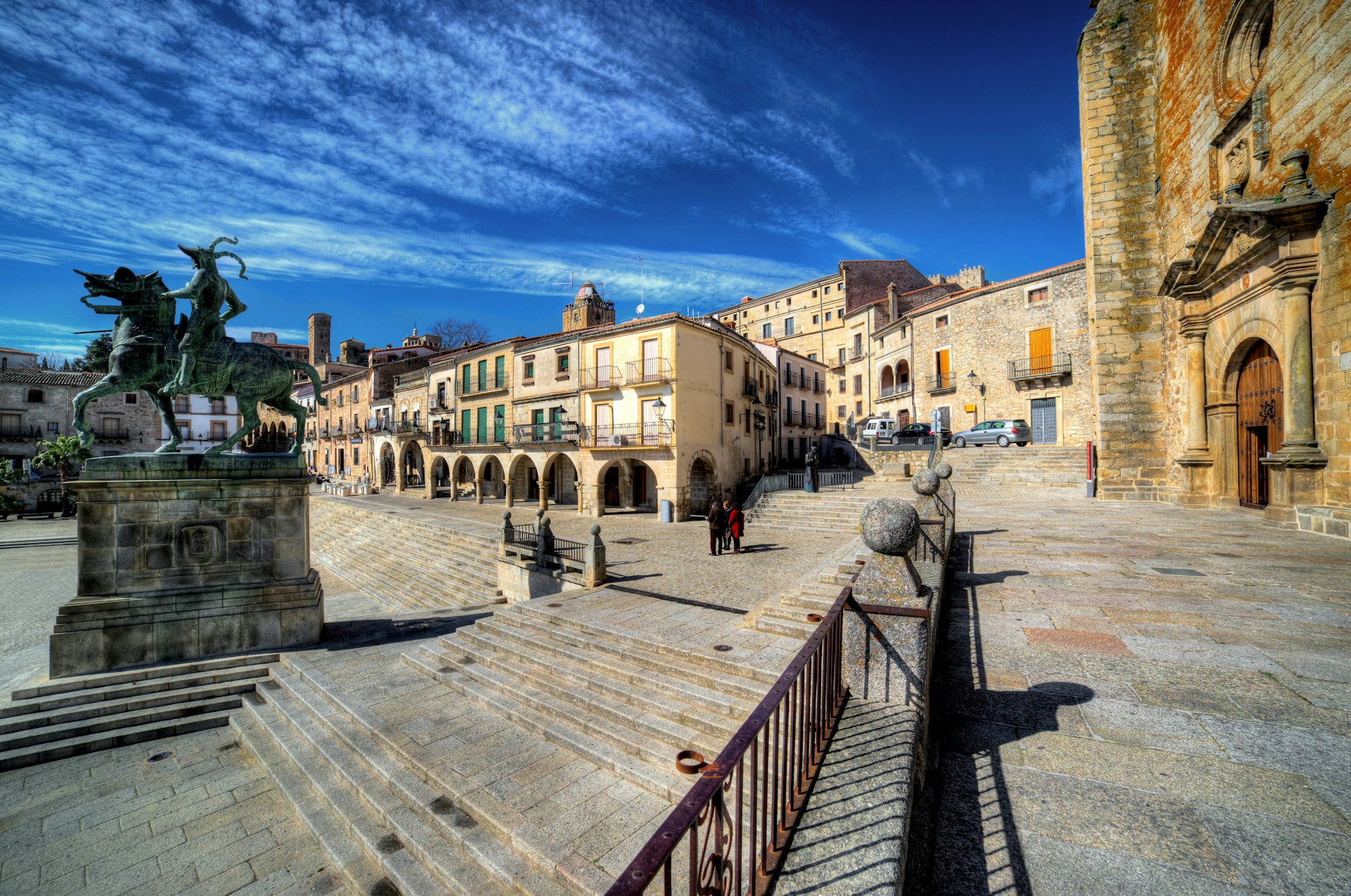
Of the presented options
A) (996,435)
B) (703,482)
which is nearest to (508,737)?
(703,482)

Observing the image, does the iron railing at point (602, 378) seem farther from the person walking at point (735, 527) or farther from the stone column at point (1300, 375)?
the stone column at point (1300, 375)

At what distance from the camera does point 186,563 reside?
7.88 meters

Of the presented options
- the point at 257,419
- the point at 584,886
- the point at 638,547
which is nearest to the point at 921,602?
the point at 584,886

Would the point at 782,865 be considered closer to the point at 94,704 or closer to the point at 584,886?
the point at 584,886

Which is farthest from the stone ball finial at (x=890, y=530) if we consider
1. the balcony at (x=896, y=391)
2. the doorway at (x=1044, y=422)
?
the balcony at (x=896, y=391)

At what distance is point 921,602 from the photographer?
375cm

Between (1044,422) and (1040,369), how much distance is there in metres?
2.84

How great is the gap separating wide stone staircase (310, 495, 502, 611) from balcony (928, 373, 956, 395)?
2757 cm

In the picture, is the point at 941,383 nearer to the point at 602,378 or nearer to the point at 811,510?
the point at 811,510

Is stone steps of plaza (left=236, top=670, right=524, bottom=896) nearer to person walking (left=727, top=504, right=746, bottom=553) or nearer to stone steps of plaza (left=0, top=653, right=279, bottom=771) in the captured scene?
stone steps of plaza (left=0, top=653, right=279, bottom=771)

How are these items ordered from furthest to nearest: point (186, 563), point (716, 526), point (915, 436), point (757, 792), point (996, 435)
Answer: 1. point (915, 436)
2. point (996, 435)
3. point (716, 526)
4. point (186, 563)
5. point (757, 792)

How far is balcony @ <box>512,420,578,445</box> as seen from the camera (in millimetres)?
25406

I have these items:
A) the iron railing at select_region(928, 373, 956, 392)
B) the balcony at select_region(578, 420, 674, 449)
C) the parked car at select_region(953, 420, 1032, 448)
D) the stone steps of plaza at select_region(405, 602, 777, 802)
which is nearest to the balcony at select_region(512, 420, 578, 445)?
the balcony at select_region(578, 420, 674, 449)

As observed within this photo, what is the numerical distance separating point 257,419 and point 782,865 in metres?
11.2
